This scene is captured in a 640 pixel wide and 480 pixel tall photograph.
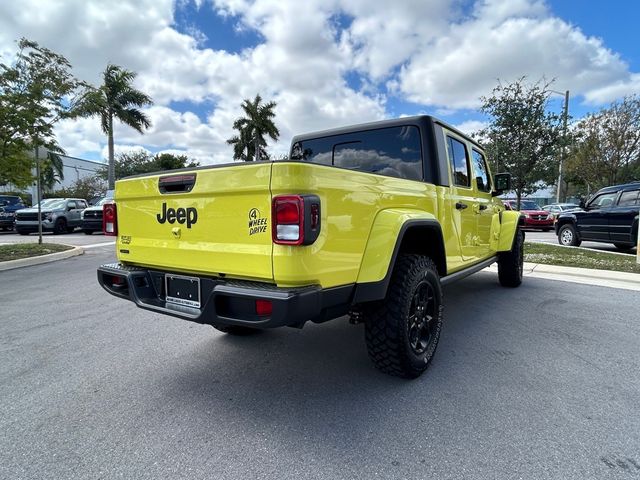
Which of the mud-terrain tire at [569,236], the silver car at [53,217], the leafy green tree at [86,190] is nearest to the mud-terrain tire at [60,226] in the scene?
the silver car at [53,217]

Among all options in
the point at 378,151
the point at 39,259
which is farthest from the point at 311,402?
the point at 39,259

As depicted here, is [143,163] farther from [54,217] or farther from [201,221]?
[201,221]

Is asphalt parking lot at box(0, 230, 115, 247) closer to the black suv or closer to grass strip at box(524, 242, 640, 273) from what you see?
grass strip at box(524, 242, 640, 273)

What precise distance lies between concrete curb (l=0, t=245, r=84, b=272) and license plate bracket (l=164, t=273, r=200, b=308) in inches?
296

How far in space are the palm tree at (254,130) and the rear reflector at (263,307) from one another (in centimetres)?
3551

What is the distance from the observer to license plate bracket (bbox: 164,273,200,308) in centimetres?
248

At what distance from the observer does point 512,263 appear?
19.0 ft

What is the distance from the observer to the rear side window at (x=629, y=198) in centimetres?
952

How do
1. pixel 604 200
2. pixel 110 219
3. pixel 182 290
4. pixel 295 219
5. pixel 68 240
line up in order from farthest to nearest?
pixel 68 240 < pixel 604 200 < pixel 110 219 < pixel 182 290 < pixel 295 219

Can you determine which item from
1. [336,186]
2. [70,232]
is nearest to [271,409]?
[336,186]

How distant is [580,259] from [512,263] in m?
3.75

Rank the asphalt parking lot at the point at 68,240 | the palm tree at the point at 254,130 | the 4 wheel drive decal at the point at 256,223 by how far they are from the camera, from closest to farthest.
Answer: the 4 wheel drive decal at the point at 256,223
the asphalt parking lot at the point at 68,240
the palm tree at the point at 254,130

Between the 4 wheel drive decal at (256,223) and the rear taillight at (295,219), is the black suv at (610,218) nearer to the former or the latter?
the rear taillight at (295,219)

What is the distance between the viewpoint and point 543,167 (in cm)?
1039
